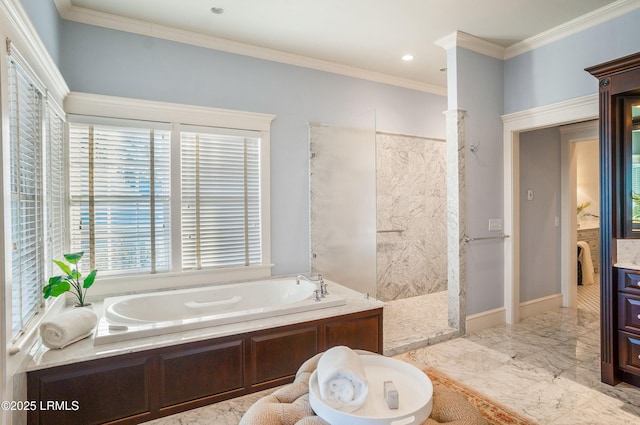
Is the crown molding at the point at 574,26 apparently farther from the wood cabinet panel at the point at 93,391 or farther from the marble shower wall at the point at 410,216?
the wood cabinet panel at the point at 93,391

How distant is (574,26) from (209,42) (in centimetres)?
343

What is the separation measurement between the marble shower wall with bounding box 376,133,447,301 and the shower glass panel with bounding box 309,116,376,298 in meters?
0.80

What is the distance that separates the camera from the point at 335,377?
1359 mm

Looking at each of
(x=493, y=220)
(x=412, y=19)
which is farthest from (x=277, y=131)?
(x=493, y=220)

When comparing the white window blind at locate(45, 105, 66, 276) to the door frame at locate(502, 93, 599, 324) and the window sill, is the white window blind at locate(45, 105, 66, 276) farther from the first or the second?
the door frame at locate(502, 93, 599, 324)

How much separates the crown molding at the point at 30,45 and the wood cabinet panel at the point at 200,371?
1892 mm

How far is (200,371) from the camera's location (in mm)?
2291

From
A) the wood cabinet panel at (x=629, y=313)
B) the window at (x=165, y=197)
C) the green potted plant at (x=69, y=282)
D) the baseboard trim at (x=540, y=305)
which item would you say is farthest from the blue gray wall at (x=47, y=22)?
the baseboard trim at (x=540, y=305)

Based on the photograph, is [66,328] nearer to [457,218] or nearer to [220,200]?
[220,200]

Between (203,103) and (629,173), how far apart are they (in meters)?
3.58

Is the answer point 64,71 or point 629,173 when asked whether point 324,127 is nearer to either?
point 64,71

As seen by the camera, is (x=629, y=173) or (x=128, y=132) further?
(x=128, y=132)

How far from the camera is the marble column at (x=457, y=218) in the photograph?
3.58 metres

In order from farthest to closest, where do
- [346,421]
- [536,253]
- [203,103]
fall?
[536,253]
[203,103]
[346,421]
